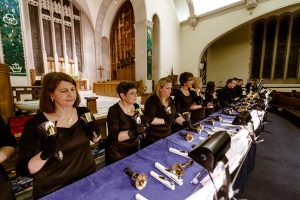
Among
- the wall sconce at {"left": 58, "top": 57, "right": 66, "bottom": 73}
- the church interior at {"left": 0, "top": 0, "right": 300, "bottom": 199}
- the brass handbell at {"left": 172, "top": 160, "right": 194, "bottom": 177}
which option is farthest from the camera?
the wall sconce at {"left": 58, "top": 57, "right": 66, "bottom": 73}

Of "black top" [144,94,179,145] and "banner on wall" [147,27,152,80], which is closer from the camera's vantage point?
"black top" [144,94,179,145]

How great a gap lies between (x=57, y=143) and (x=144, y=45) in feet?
25.7

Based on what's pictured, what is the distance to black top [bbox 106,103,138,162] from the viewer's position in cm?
178

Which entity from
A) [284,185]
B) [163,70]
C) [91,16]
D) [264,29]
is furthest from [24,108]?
[264,29]

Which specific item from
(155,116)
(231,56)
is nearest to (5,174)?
(155,116)

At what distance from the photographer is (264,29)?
35.9 feet

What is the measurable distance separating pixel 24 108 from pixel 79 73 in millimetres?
10974

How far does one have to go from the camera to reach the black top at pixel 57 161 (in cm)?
112

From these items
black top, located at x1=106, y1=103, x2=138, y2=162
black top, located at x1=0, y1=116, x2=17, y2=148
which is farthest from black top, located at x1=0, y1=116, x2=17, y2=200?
black top, located at x1=106, y1=103, x2=138, y2=162

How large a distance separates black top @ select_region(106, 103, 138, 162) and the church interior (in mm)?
1451

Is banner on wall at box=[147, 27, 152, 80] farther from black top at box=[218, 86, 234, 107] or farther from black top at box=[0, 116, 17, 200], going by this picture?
black top at box=[0, 116, 17, 200]

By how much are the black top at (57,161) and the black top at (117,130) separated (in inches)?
15.1

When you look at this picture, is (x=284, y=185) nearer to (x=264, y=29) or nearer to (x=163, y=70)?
(x=163, y=70)

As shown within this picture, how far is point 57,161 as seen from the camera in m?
1.16
